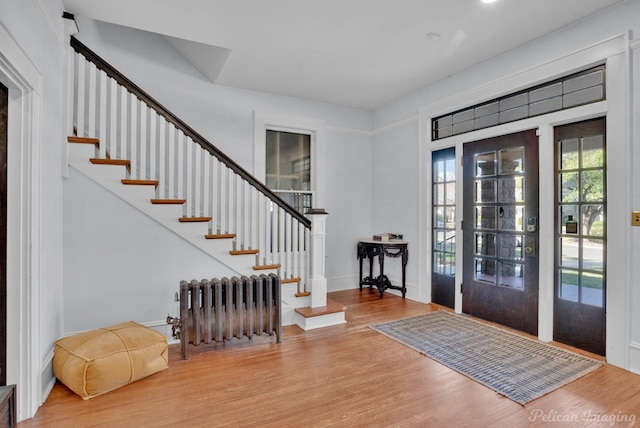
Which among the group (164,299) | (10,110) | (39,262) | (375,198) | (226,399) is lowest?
(226,399)

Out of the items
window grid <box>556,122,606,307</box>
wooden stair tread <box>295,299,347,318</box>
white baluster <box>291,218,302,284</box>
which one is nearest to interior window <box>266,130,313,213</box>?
white baluster <box>291,218,302,284</box>

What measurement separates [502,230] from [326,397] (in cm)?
267

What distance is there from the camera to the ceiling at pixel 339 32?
2850 mm

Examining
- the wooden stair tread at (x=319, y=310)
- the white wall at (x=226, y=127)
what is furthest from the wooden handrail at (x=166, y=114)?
the wooden stair tread at (x=319, y=310)

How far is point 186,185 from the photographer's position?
354cm

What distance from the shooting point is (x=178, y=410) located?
2.15m

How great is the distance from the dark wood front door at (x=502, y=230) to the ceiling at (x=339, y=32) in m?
1.07

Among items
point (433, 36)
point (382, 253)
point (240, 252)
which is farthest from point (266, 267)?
point (433, 36)

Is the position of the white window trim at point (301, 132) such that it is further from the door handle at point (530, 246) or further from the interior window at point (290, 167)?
the door handle at point (530, 246)

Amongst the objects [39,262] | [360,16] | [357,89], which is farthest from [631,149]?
[39,262]

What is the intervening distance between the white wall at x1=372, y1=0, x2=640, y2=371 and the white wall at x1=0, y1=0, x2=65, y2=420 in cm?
409

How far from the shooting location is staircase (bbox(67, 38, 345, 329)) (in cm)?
302

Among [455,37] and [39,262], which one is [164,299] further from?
[455,37]

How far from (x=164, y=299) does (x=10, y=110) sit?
1.93m
